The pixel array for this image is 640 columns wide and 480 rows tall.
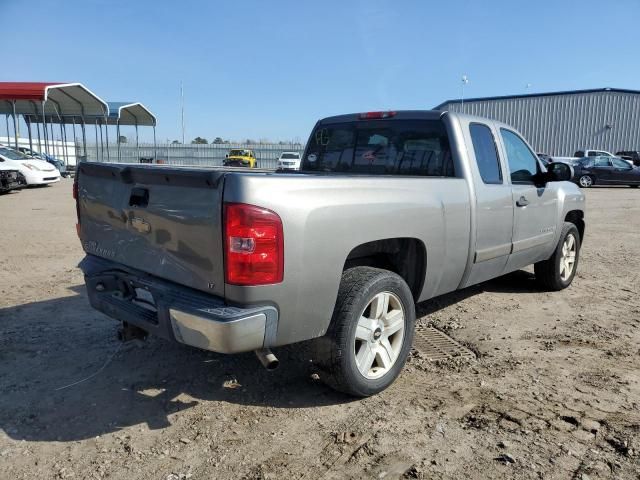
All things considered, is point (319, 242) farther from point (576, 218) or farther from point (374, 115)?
point (576, 218)

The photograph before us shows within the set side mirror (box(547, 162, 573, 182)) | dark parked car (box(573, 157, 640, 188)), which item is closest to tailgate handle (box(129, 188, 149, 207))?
side mirror (box(547, 162, 573, 182))

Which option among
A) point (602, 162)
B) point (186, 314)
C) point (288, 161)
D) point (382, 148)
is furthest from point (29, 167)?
point (602, 162)

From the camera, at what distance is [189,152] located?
43.6 metres

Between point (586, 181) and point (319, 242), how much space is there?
1021 inches

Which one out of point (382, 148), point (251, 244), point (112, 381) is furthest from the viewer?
point (382, 148)

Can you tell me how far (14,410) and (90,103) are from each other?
32181mm

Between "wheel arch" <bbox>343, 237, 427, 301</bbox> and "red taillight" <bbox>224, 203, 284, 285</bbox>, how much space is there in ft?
3.08

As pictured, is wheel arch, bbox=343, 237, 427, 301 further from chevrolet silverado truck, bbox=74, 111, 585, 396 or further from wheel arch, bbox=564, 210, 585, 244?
wheel arch, bbox=564, 210, 585, 244

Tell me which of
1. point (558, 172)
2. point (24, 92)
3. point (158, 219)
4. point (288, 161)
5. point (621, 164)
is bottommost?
point (158, 219)

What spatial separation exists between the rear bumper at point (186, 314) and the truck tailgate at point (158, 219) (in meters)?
0.07

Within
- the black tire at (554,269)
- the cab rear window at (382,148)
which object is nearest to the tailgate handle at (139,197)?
the cab rear window at (382,148)

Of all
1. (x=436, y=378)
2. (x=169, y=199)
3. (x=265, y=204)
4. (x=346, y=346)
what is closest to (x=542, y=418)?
(x=436, y=378)

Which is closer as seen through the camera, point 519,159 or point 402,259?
point 402,259

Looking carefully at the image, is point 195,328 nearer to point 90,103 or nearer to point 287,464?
point 287,464
